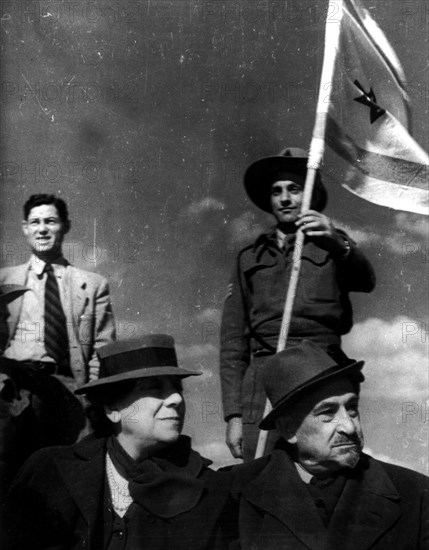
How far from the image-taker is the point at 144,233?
3.70m

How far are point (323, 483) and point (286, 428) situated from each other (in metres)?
0.25

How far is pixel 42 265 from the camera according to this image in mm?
3654

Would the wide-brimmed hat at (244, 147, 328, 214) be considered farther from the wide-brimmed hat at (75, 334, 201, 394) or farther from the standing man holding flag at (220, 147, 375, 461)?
the wide-brimmed hat at (75, 334, 201, 394)

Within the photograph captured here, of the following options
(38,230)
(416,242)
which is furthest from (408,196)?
(38,230)

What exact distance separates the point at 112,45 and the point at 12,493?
2077 millimetres

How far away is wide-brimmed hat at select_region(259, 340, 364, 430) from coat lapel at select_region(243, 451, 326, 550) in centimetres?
19

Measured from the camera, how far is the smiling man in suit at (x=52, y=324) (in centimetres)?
352

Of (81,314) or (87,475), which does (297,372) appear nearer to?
(87,475)

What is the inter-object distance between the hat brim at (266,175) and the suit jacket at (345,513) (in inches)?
46.6

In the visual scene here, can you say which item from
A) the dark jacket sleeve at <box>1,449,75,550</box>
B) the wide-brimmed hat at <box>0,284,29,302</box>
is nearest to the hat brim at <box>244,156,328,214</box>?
the wide-brimmed hat at <box>0,284,29,302</box>

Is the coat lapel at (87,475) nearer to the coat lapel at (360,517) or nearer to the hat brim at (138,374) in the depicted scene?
the hat brim at (138,374)

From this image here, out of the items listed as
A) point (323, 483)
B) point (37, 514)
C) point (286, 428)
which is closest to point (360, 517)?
point (323, 483)

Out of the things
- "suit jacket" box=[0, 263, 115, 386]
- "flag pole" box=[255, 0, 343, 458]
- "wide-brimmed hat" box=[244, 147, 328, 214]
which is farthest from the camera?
"wide-brimmed hat" box=[244, 147, 328, 214]

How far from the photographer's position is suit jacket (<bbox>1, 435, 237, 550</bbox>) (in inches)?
121
